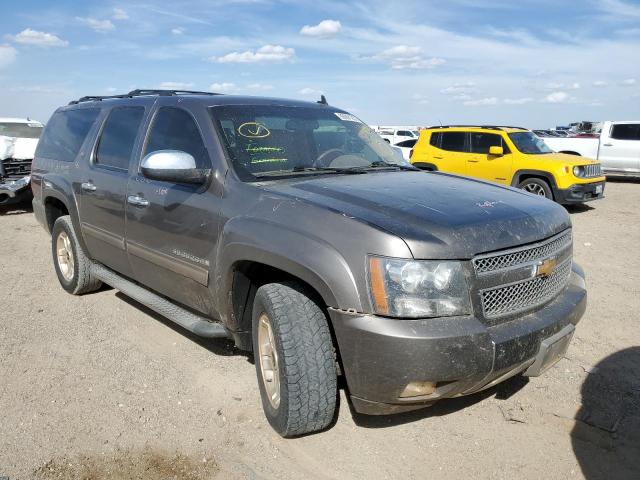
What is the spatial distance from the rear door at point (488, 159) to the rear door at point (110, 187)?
8845mm

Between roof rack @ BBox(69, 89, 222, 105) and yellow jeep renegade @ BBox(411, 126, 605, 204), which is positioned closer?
roof rack @ BBox(69, 89, 222, 105)

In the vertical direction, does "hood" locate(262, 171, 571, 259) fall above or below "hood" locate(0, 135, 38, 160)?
above

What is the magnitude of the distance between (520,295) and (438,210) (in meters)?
0.59

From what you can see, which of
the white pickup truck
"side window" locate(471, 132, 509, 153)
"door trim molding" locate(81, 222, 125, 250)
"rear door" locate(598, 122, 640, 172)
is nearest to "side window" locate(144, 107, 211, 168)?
"door trim molding" locate(81, 222, 125, 250)

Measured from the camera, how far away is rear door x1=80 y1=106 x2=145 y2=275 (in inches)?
172

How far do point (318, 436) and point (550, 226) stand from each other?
1721mm

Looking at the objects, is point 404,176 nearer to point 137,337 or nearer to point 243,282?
point 243,282

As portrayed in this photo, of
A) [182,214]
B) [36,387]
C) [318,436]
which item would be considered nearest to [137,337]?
[36,387]

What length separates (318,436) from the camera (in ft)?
10.4

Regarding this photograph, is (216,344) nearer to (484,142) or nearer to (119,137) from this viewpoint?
(119,137)

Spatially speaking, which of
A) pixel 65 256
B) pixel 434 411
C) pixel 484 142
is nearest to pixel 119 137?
pixel 65 256

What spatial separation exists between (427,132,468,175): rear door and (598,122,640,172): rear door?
6644mm

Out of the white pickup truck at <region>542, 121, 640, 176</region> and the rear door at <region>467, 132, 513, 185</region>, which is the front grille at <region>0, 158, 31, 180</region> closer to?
the rear door at <region>467, 132, 513, 185</region>

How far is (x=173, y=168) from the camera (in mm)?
3332
